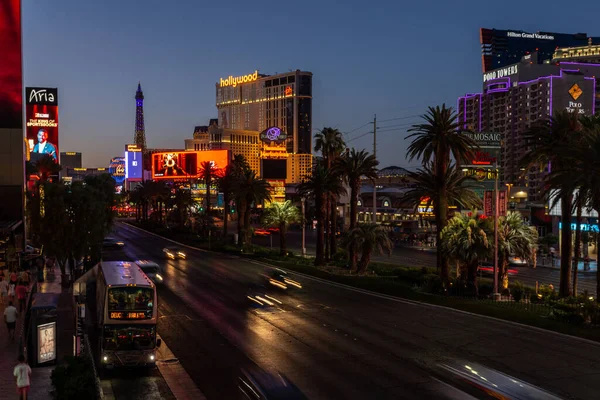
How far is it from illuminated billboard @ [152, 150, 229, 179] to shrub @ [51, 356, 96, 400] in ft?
484

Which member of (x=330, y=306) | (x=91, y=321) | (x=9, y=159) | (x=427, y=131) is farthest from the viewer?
(x=9, y=159)

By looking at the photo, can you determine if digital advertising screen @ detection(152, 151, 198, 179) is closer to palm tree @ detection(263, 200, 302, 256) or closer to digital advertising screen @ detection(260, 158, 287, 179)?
digital advertising screen @ detection(260, 158, 287, 179)

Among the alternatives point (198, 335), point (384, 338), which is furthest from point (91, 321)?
point (384, 338)

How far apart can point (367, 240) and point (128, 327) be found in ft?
91.4

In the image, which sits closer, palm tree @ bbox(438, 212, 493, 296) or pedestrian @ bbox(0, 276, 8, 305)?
pedestrian @ bbox(0, 276, 8, 305)

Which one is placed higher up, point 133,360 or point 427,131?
point 427,131

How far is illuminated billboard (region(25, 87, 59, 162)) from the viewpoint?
8431cm

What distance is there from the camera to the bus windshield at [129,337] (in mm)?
18969

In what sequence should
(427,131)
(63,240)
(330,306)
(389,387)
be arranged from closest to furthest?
1. (389,387)
2. (330,306)
3. (63,240)
4. (427,131)

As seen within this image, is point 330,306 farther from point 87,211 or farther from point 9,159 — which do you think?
point 9,159

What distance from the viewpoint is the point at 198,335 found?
2473 centimetres

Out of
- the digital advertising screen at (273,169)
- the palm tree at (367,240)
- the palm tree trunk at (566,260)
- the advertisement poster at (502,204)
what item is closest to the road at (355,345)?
the palm tree at (367,240)

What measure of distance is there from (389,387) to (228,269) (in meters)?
33.2

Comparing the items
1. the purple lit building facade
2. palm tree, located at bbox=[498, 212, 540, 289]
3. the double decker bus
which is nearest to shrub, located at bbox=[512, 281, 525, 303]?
palm tree, located at bbox=[498, 212, 540, 289]
